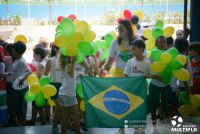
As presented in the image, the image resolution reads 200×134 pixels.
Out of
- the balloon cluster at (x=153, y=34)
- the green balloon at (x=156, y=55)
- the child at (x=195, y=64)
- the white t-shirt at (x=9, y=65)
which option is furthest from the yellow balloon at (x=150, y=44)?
the white t-shirt at (x=9, y=65)

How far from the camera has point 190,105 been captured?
4590 millimetres

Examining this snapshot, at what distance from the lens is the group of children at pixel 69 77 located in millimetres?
4152

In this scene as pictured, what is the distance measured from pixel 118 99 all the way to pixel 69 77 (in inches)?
25.7

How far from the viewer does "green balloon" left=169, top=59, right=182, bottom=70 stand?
4.32 m

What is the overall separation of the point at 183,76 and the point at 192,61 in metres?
0.58

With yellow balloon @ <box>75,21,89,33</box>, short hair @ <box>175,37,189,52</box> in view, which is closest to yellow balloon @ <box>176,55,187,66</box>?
short hair @ <box>175,37,189,52</box>

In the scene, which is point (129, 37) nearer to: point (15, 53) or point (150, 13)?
point (15, 53)

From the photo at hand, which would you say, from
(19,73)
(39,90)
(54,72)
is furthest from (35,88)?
(19,73)

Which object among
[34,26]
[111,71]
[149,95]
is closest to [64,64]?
[111,71]

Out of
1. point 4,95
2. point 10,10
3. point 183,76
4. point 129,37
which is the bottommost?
point 4,95

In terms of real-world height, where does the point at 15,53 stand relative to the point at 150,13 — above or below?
below

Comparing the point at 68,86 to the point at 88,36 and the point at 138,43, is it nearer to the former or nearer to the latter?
the point at 88,36

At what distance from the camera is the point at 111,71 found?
15.9 ft

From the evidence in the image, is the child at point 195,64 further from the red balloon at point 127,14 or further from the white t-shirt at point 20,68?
the white t-shirt at point 20,68
